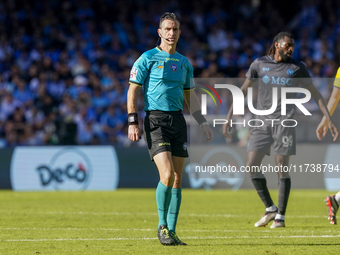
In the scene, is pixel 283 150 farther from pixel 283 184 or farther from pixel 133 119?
pixel 133 119

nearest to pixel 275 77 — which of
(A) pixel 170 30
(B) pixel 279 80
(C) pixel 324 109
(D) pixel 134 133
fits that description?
(B) pixel 279 80

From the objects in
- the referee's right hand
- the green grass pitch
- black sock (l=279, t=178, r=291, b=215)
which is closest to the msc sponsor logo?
black sock (l=279, t=178, r=291, b=215)

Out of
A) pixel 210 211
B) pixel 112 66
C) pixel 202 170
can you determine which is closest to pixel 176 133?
pixel 210 211

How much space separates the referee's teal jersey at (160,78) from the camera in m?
6.26

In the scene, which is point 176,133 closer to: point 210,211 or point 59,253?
point 59,253

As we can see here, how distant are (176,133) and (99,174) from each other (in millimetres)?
8645

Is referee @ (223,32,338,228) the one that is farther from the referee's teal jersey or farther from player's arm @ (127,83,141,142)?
player's arm @ (127,83,141,142)

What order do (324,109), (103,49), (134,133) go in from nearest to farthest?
(134,133)
(324,109)
(103,49)

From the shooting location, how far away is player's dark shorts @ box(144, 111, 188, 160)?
244 inches

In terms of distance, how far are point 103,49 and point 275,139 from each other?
12.6 metres

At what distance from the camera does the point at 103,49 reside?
65.0 feet

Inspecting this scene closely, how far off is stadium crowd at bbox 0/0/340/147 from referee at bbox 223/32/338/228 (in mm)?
6730

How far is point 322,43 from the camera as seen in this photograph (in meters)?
20.0

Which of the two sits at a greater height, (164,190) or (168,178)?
(168,178)
